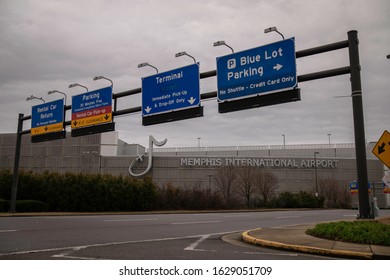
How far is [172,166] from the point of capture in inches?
2559

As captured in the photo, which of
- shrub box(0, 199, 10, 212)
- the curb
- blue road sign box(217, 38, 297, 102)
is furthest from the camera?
shrub box(0, 199, 10, 212)

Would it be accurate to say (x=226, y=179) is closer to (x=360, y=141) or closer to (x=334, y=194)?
(x=334, y=194)

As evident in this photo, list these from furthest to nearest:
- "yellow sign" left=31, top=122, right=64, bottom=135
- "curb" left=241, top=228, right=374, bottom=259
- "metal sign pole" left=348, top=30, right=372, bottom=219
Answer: "yellow sign" left=31, top=122, right=64, bottom=135 → "metal sign pole" left=348, top=30, right=372, bottom=219 → "curb" left=241, top=228, right=374, bottom=259

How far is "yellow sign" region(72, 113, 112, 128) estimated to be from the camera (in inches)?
826

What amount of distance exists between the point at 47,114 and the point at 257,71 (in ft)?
46.7

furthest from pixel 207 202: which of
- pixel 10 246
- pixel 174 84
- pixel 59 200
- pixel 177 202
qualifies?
pixel 10 246

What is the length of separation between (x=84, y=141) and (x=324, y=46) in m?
59.8

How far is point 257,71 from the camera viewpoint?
51.2 ft

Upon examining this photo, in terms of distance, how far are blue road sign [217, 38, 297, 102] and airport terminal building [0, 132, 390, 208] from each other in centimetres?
4457

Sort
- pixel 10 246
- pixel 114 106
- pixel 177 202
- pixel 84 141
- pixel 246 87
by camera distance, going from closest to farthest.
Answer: pixel 10 246, pixel 246 87, pixel 114 106, pixel 177 202, pixel 84 141

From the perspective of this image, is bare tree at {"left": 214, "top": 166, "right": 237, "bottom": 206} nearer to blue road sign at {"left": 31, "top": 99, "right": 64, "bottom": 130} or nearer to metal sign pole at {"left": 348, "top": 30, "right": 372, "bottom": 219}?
blue road sign at {"left": 31, "top": 99, "right": 64, "bottom": 130}

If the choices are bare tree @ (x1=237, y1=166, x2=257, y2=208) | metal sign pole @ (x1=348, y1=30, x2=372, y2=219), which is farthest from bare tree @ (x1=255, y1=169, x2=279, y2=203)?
metal sign pole @ (x1=348, y1=30, x2=372, y2=219)

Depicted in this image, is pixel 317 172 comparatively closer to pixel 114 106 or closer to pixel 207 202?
pixel 207 202

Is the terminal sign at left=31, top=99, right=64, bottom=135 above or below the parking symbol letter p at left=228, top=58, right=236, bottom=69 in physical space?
below
